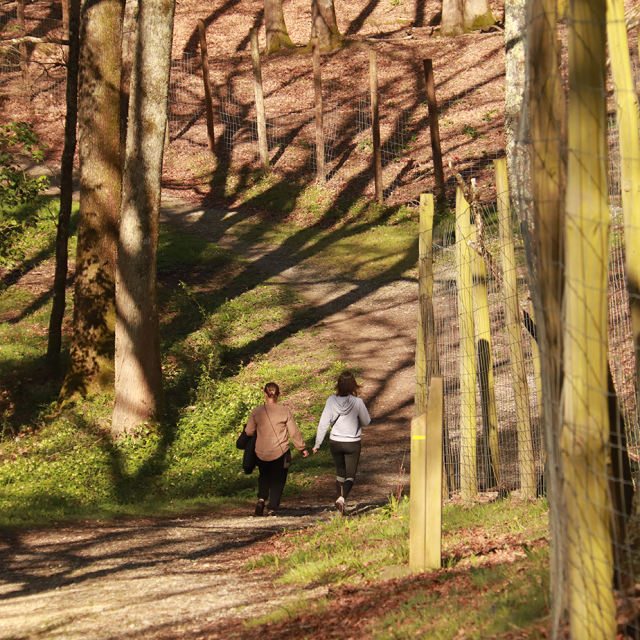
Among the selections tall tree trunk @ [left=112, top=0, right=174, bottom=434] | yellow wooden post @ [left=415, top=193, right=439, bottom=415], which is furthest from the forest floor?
tall tree trunk @ [left=112, top=0, right=174, bottom=434]

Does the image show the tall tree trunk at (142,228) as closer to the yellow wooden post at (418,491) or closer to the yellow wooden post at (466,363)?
the yellow wooden post at (466,363)

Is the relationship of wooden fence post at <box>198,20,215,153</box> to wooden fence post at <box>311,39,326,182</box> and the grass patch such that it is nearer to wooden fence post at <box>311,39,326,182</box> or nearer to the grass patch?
wooden fence post at <box>311,39,326,182</box>

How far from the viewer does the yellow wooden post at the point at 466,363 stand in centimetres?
679

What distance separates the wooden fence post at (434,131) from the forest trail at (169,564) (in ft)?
25.9

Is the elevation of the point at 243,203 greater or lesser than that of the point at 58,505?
greater

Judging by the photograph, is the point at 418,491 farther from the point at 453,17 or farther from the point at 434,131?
the point at 453,17

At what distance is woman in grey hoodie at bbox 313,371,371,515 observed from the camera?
25.9 ft

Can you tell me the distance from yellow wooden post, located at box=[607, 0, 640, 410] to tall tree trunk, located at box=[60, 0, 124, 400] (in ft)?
31.7

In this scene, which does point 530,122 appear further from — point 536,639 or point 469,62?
point 469,62

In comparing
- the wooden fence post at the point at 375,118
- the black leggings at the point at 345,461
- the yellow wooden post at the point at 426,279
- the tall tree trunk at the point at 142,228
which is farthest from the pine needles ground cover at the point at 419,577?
the wooden fence post at the point at 375,118

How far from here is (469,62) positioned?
29.2 meters

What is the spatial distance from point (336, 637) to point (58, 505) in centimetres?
642

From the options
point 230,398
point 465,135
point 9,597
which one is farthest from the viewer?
point 465,135

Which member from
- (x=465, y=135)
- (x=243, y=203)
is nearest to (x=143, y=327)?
(x=243, y=203)
